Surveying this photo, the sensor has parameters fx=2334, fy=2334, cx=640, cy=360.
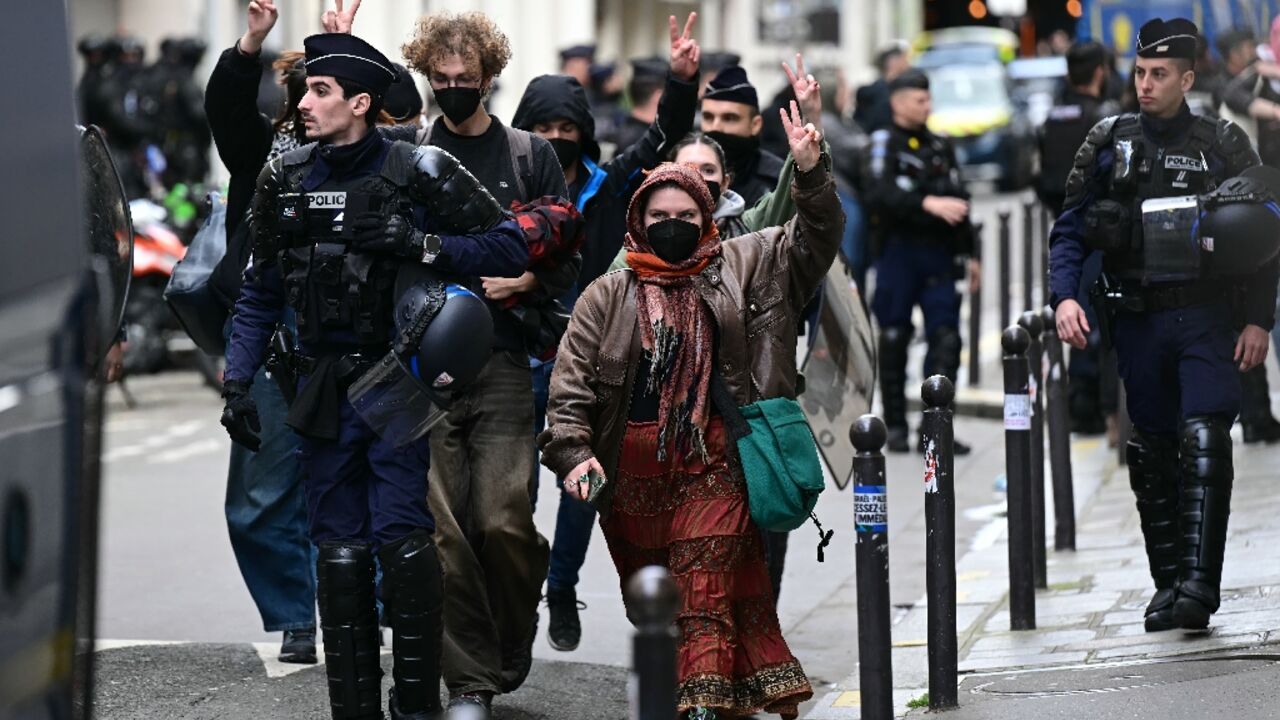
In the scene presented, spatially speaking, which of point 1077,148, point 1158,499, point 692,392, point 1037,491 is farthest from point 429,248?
point 1077,148

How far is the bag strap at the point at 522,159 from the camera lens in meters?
6.99

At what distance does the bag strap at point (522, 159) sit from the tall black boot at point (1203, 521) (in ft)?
7.46

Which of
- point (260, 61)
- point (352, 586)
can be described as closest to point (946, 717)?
point (352, 586)

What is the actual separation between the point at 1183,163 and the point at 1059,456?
7.46ft

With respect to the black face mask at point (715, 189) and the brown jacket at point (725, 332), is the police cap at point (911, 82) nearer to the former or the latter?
the black face mask at point (715, 189)

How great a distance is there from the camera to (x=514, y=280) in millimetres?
6875

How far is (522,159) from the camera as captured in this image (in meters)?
7.04

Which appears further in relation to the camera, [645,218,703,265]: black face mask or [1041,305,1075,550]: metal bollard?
[1041,305,1075,550]: metal bollard

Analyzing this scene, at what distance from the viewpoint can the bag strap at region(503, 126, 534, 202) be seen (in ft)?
22.9

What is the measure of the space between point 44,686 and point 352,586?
2.32 metres

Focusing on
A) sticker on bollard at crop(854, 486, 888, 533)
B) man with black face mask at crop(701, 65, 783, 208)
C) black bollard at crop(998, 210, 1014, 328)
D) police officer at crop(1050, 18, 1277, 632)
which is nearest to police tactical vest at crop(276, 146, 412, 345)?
sticker on bollard at crop(854, 486, 888, 533)

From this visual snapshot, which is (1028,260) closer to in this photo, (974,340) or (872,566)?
(974,340)

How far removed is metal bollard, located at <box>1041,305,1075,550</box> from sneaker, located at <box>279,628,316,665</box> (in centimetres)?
344

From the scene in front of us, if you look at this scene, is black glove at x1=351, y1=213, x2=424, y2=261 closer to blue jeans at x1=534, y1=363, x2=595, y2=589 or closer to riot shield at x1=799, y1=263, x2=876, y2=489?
blue jeans at x1=534, y1=363, x2=595, y2=589
